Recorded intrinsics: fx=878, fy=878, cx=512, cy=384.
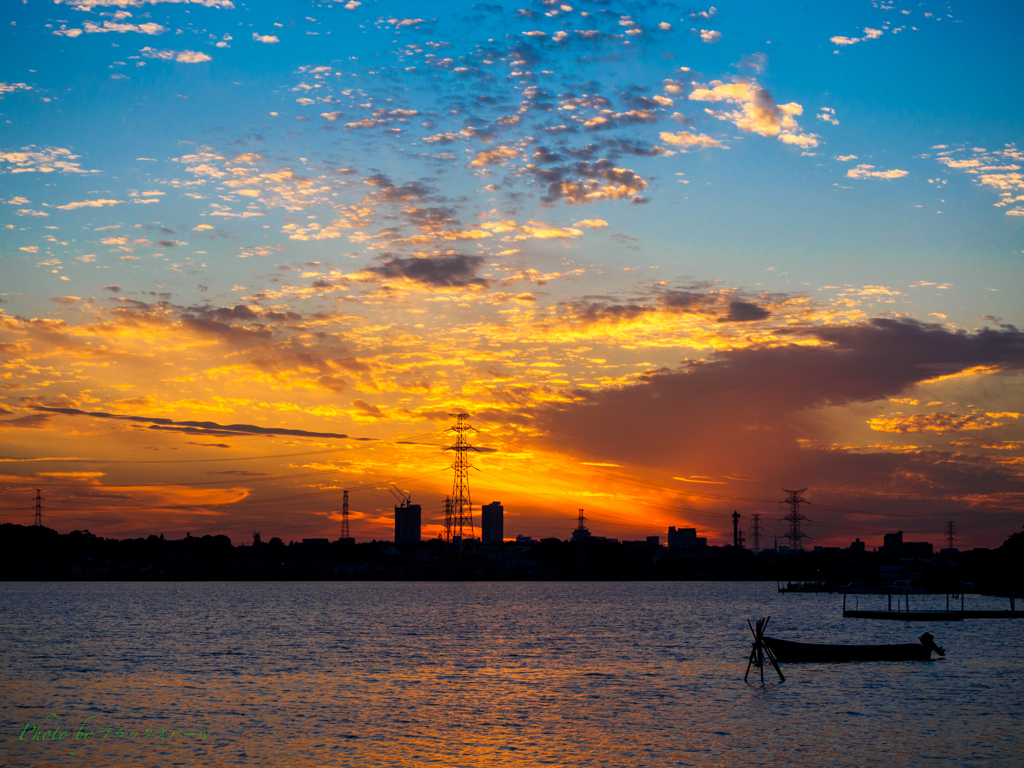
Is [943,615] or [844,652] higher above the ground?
[844,652]

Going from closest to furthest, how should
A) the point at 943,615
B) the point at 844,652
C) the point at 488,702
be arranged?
1. the point at 488,702
2. the point at 844,652
3. the point at 943,615

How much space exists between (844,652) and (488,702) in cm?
3748

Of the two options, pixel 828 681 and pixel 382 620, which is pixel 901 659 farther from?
pixel 382 620

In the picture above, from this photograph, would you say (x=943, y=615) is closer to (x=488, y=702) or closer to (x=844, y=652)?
(x=844, y=652)

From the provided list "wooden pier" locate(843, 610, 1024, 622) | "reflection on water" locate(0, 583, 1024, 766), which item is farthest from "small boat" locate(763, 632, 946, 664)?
"wooden pier" locate(843, 610, 1024, 622)

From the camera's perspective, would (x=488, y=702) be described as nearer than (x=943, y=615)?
Yes

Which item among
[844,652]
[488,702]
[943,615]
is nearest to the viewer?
[488,702]

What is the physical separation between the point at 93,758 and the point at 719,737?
3149 centimetres

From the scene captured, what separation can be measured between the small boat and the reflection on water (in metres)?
1.64

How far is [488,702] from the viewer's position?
58.7 metres

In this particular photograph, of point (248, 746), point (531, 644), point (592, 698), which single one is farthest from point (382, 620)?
point (248, 746)

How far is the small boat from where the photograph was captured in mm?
75500

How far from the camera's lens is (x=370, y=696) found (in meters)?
60.6

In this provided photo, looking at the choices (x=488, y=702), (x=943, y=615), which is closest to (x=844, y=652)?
(x=488, y=702)
